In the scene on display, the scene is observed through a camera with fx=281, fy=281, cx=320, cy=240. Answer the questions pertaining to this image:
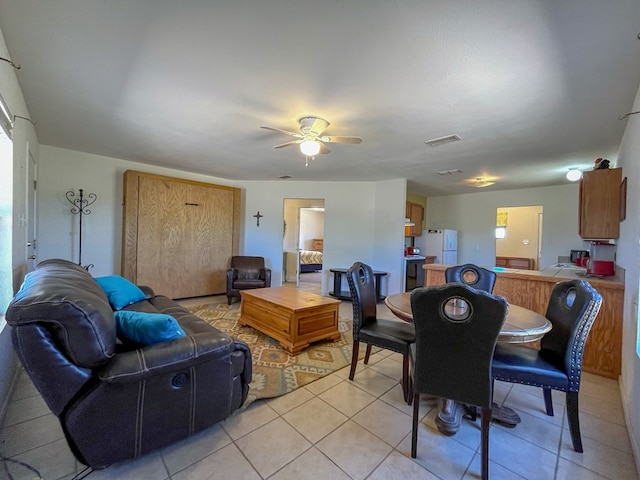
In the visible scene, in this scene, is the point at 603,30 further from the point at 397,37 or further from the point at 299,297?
the point at 299,297

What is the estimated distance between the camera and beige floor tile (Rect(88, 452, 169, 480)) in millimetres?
1377

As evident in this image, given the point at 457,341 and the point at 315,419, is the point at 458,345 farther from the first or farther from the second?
the point at 315,419

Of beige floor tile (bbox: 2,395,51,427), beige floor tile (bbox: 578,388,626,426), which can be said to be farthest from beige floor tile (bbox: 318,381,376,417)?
beige floor tile (bbox: 2,395,51,427)

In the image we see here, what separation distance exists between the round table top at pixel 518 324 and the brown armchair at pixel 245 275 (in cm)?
304

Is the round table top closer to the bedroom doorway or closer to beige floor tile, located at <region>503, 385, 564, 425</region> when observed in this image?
beige floor tile, located at <region>503, 385, 564, 425</region>

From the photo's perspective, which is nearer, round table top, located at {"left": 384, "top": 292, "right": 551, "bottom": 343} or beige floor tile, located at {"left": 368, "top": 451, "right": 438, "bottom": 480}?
beige floor tile, located at {"left": 368, "top": 451, "right": 438, "bottom": 480}

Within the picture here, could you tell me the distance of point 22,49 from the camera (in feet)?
5.93

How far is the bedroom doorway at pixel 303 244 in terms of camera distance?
279 inches

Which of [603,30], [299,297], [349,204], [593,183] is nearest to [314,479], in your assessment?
[299,297]

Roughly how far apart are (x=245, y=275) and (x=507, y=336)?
4.27 meters

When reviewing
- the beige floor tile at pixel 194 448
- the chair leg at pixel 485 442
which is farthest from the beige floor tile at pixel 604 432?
the beige floor tile at pixel 194 448

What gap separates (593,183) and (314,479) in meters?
3.57

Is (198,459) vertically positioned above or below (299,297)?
below

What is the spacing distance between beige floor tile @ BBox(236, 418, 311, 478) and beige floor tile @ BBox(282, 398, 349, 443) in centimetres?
5
